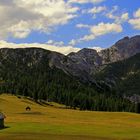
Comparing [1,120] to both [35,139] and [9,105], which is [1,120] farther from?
[9,105]

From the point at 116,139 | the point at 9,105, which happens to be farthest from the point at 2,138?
the point at 9,105

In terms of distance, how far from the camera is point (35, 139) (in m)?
60.8

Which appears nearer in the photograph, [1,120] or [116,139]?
[116,139]

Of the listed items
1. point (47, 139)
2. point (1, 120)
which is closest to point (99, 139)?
point (47, 139)

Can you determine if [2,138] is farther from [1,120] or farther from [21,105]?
[21,105]

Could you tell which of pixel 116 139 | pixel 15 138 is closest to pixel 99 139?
pixel 116 139

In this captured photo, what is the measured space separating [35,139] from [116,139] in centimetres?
1257

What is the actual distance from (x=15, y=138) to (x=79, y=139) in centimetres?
922

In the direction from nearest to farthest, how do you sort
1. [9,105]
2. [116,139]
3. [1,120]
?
[116,139], [1,120], [9,105]

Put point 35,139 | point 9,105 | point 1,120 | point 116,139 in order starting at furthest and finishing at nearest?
point 9,105
point 1,120
point 116,139
point 35,139

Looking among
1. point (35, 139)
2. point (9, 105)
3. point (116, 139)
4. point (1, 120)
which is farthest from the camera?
point (9, 105)

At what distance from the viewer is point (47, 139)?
2424 inches

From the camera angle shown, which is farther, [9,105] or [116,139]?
[9,105]

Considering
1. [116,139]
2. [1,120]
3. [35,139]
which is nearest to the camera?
[35,139]
